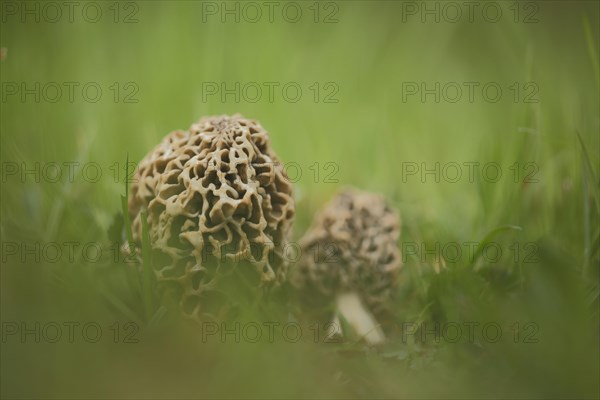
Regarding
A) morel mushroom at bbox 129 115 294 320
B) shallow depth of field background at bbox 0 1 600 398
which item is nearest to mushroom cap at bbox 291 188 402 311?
shallow depth of field background at bbox 0 1 600 398

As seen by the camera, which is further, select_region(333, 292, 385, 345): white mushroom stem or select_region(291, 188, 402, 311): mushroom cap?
select_region(291, 188, 402, 311): mushroom cap

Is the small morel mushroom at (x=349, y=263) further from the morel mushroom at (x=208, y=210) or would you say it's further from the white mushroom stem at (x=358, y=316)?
the morel mushroom at (x=208, y=210)

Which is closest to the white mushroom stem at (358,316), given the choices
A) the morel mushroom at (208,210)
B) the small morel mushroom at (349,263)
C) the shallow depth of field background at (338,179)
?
the small morel mushroom at (349,263)

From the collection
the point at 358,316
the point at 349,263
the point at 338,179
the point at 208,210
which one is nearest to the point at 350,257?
the point at 349,263

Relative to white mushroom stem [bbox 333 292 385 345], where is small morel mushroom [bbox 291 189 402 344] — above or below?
above

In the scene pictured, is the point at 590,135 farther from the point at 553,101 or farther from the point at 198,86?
the point at 198,86

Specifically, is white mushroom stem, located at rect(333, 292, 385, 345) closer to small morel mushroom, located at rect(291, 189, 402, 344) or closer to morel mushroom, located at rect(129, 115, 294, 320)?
small morel mushroom, located at rect(291, 189, 402, 344)
